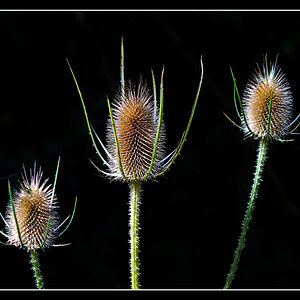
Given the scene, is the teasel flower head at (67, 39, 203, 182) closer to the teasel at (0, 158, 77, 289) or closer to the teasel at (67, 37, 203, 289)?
the teasel at (67, 37, 203, 289)

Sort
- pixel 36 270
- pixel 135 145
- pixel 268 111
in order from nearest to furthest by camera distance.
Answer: pixel 36 270, pixel 135 145, pixel 268 111

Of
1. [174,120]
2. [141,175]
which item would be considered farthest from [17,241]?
[174,120]

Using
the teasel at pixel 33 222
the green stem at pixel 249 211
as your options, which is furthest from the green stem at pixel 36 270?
the green stem at pixel 249 211

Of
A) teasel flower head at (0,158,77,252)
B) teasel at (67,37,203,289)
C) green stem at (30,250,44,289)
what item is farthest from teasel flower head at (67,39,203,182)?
green stem at (30,250,44,289)

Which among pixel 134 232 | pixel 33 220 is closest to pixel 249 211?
pixel 134 232

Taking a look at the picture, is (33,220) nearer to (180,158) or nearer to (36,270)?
(36,270)

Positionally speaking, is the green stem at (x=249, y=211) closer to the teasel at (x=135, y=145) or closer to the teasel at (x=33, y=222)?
the teasel at (x=135, y=145)

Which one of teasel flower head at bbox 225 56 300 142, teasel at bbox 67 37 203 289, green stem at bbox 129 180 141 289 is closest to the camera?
green stem at bbox 129 180 141 289

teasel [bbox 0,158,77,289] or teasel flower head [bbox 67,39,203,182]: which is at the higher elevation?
teasel flower head [bbox 67,39,203,182]

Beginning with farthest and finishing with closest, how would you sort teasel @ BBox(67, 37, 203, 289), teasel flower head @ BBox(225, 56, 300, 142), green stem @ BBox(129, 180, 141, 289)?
teasel flower head @ BBox(225, 56, 300, 142) → teasel @ BBox(67, 37, 203, 289) → green stem @ BBox(129, 180, 141, 289)
